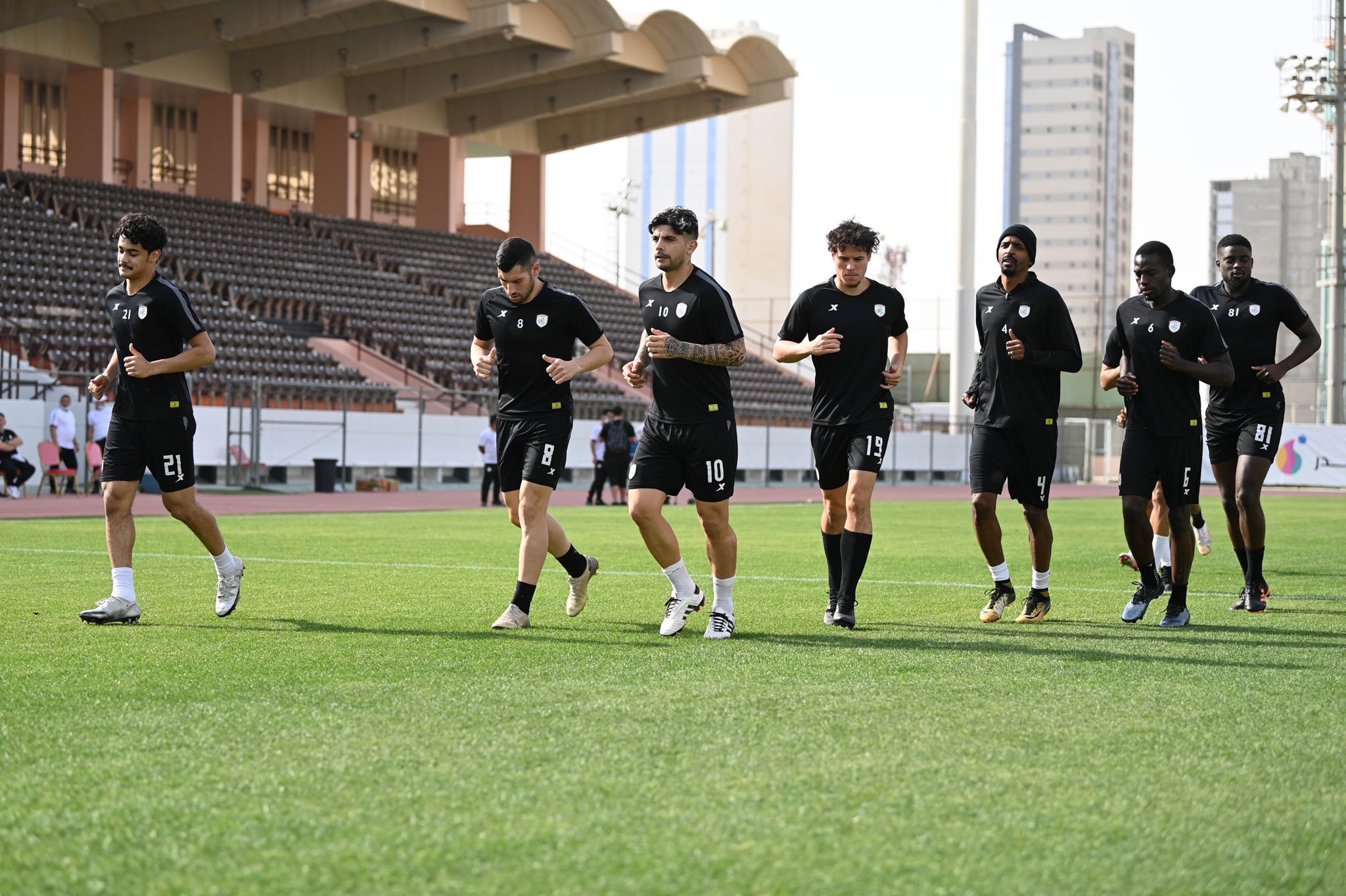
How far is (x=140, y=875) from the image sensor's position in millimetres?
3158

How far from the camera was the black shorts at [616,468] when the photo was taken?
86.0 feet

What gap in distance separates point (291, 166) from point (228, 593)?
1651 inches

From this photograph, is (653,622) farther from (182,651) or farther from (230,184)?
(230,184)

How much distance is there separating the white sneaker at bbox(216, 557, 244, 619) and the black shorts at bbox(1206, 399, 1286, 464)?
559 centimetres

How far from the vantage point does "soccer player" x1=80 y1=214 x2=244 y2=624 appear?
7.79 metres

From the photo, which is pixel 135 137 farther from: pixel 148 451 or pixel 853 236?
pixel 853 236

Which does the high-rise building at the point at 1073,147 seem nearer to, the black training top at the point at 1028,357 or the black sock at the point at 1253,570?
the black sock at the point at 1253,570

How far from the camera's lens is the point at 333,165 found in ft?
153

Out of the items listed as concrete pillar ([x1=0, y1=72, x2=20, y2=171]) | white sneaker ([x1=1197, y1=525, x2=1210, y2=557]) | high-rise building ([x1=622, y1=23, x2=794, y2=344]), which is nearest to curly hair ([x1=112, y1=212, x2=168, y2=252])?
white sneaker ([x1=1197, y1=525, x2=1210, y2=557])

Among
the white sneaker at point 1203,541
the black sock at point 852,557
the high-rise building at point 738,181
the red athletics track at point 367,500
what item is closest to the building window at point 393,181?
the red athletics track at point 367,500

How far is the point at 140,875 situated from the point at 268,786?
0.78 m

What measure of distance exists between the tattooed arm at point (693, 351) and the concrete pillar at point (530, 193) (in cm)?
4556

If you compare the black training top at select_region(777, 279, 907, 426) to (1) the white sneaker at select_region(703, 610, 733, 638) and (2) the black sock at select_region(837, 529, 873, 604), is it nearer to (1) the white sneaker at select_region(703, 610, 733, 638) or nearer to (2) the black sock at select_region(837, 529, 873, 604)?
(2) the black sock at select_region(837, 529, 873, 604)

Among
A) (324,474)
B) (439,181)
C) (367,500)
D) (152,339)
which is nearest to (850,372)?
(152,339)
